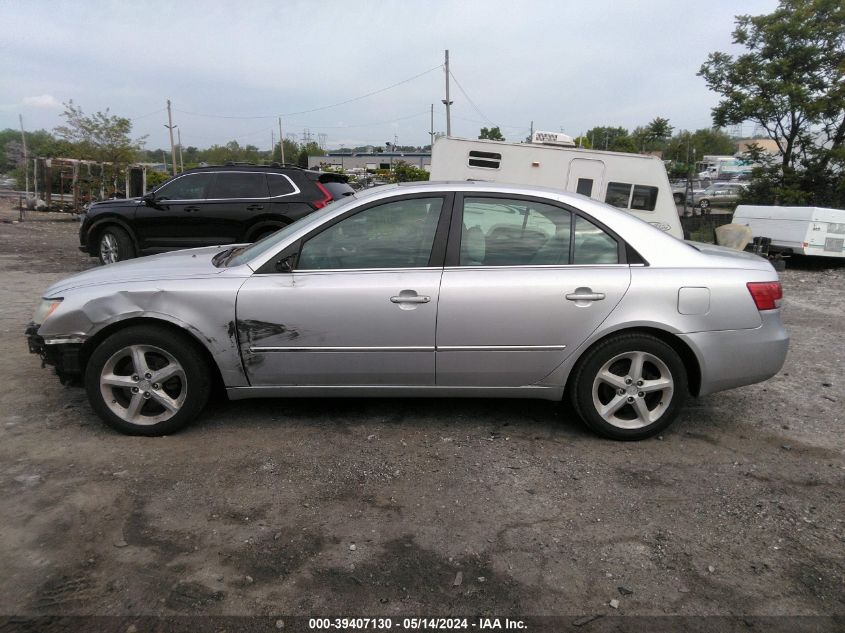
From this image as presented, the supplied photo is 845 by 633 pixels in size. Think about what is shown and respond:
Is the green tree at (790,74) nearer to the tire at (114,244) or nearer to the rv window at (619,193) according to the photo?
the rv window at (619,193)

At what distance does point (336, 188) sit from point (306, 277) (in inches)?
239

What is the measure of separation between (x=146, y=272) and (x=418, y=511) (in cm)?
234

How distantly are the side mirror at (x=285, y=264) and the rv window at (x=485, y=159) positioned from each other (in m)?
8.04

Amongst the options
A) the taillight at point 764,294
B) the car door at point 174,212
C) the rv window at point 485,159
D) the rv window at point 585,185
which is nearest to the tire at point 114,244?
the car door at point 174,212

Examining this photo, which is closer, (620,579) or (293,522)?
(620,579)

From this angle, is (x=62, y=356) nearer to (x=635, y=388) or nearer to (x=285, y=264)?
(x=285, y=264)

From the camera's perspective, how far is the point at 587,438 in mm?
3961

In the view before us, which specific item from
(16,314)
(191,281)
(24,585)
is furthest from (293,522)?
(16,314)

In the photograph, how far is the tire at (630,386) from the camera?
12.4ft

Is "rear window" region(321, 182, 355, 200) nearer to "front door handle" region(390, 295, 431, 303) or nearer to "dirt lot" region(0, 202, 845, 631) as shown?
"dirt lot" region(0, 202, 845, 631)

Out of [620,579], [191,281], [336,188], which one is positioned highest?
[336,188]

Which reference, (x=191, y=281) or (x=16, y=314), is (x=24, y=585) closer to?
(x=191, y=281)

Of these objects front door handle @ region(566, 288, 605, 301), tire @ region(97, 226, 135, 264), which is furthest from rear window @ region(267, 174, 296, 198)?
front door handle @ region(566, 288, 605, 301)

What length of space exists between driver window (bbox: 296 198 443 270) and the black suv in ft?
17.3
